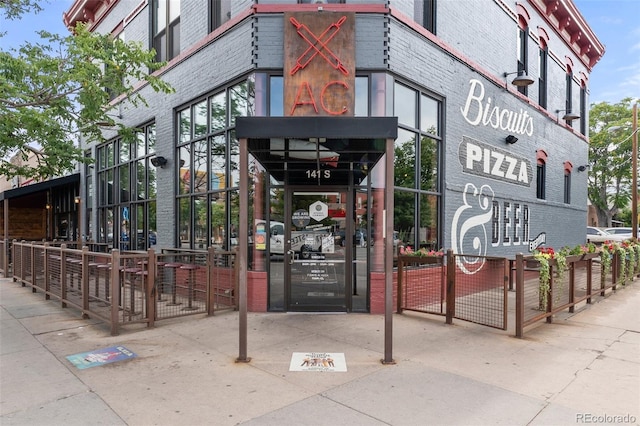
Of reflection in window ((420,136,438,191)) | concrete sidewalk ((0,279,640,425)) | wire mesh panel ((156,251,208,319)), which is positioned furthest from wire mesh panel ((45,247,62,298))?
reflection in window ((420,136,438,191))

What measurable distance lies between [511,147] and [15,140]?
13.1 m

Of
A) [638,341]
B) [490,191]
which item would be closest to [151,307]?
[638,341]

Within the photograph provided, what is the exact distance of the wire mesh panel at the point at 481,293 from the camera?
24.1ft

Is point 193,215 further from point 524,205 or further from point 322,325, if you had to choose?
point 524,205

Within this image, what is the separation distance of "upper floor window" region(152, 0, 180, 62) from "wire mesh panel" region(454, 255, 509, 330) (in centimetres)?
912

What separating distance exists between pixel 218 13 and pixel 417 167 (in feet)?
18.9

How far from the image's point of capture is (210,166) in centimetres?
969

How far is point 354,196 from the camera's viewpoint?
25.9ft

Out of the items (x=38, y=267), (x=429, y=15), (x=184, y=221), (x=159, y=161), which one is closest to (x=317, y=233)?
(x=184, y=221)

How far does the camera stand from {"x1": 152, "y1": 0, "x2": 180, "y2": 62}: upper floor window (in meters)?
11.1

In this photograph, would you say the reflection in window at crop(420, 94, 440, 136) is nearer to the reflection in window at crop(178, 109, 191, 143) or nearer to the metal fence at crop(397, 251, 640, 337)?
the metal fence at crop(397, 251, 640, 337)

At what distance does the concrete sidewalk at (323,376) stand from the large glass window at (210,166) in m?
2.83

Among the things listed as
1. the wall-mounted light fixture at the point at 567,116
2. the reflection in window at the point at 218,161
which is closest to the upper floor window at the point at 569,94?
the wall-mounted light fixture at the point at 567,116

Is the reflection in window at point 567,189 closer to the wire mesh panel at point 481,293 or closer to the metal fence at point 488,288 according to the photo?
the metal fence at point 488,288
